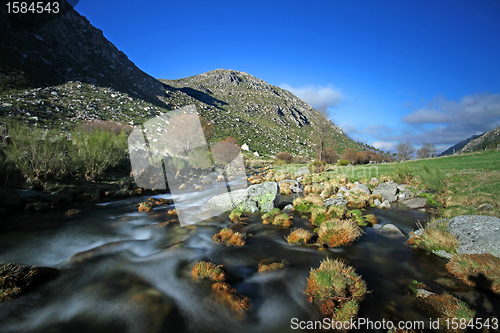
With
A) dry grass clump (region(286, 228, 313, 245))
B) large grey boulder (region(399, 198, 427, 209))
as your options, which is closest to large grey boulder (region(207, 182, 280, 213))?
dry grass clump (region(286, 228, 313, 245))

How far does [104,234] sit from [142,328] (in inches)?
205

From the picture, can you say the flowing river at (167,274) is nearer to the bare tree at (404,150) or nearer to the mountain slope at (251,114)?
the mountain slope at (251,114)

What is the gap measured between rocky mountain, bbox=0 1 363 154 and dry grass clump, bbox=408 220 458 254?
31706 mm

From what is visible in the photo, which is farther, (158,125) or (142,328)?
(158,125)

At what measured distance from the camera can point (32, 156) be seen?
10391mm

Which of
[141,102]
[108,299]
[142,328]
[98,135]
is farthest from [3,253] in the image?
[141,102]

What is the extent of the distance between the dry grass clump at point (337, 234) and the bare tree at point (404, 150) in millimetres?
86742

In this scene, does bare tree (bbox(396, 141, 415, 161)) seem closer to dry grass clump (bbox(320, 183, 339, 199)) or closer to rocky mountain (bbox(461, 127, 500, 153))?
rocky mountain (bbox(461, 127, 500, 153))

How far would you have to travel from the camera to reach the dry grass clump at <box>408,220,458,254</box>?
609cm

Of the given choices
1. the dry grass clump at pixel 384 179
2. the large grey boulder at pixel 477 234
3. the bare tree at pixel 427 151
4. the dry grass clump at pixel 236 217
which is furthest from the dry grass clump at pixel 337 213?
the bare tree at pixel 427 151

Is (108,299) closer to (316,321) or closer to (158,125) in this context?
(316,321)

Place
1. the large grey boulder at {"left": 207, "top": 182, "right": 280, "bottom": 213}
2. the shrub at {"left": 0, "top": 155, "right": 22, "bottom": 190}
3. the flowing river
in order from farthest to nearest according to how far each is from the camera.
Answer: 1. the large grey boulder at {"left": 207, "top": 182, "right": 280, "bottom": 213}
2. the shrub at {"left": 0, "top": 155, "right": 22, "bottom": 190}
3. the flowing river

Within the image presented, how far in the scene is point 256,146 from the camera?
7138 centimetres

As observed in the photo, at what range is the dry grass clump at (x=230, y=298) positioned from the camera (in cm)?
389
